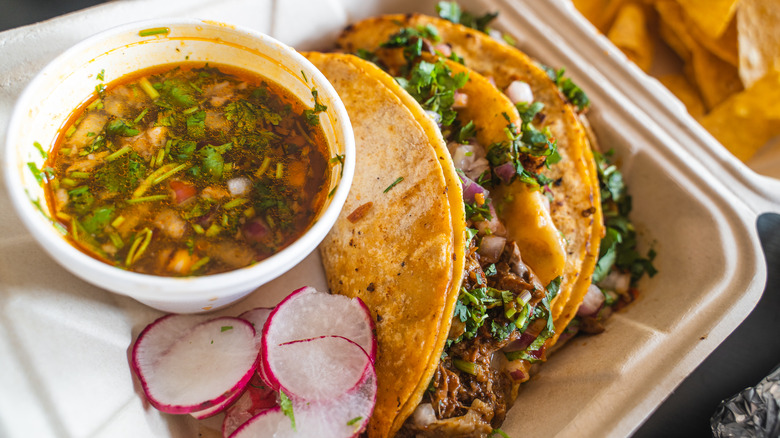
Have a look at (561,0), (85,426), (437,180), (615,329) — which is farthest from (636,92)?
(85,426)

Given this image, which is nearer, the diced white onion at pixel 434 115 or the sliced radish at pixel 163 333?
the sliced radish at pixel 163 333

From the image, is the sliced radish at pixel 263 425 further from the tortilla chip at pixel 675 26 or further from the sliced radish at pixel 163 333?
the tortilla chip at pixel 675 26

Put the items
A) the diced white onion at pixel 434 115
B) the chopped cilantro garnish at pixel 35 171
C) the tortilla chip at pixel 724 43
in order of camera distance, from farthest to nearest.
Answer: the tortilla chip at pixel 724 43 → the diced white onion at pixel 434 115 → the chopped cilantro garnish at pixel 35 171

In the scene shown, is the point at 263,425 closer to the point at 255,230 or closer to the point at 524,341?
the point at 255,230

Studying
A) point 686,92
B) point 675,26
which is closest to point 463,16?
point 675,26

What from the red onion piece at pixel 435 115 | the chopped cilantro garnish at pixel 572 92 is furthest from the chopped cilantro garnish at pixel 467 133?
the chopped cilantro garnish at pixel 572 92

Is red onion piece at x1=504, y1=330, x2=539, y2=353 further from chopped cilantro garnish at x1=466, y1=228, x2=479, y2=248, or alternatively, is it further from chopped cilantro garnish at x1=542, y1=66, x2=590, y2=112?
chopped cilantro garnish at x1=542, y1=66, x2=590, y2=112
